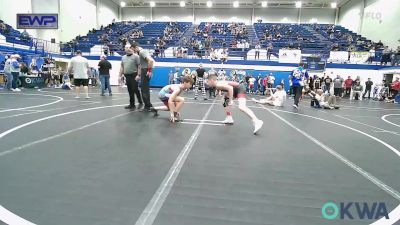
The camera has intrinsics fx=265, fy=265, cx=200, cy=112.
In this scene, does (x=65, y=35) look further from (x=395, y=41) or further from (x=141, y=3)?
(x=395, y=41)

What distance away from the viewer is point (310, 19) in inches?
1307

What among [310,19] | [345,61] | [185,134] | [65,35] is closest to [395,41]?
[345,61]

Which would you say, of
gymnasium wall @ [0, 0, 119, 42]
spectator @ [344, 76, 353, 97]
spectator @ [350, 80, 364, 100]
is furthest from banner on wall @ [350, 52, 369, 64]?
gymnasium wall @ [0, 0, 119, 42]

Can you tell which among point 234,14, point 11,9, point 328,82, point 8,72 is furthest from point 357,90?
point 11,9

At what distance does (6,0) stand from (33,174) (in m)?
23.4

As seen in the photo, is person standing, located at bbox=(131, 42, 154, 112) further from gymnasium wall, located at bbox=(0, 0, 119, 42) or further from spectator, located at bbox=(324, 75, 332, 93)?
gymnasium wall, located at bbox=(0, 0, 119, 42)

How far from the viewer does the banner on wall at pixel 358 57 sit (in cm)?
1980

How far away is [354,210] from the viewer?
2.03 m

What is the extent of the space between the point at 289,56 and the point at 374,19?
1205 centimetres

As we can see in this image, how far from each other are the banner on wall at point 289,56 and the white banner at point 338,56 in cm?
265

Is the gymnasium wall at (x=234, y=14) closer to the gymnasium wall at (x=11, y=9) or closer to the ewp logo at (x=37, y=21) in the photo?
the gymnasium wall at (x=11, y=9)

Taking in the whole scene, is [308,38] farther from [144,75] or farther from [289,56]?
[144,75]

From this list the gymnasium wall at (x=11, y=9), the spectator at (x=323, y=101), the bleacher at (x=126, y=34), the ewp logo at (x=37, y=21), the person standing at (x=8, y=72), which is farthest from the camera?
the bleacher at (x=126, y=34)

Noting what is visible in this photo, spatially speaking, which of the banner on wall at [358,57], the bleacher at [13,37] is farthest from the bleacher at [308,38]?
the bleacher at [13,37]
